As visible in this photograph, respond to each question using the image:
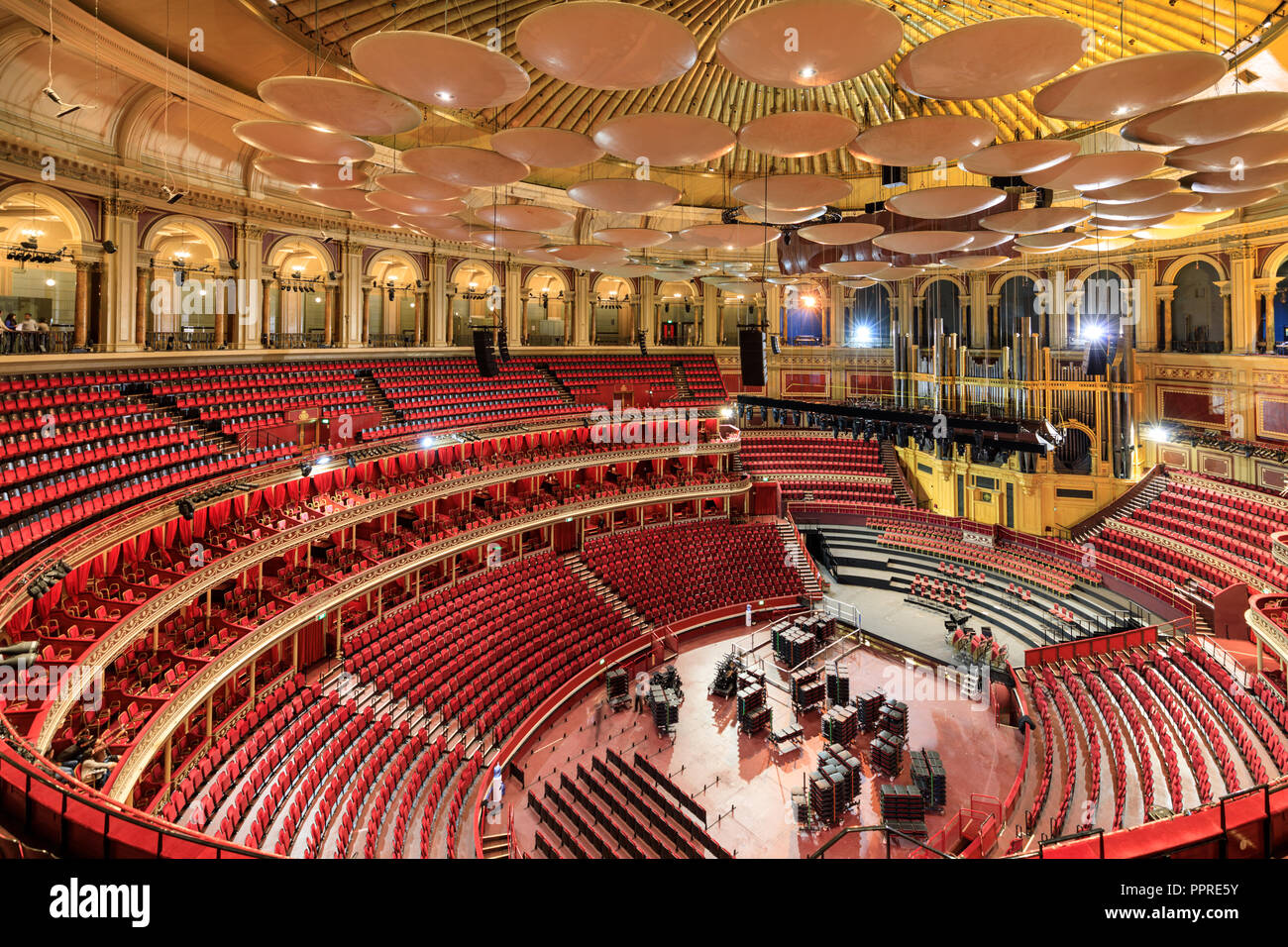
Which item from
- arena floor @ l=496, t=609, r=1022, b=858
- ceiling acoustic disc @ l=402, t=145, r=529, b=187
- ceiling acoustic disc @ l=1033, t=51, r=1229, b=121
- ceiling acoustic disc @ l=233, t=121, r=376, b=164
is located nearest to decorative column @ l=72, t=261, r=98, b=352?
ceiling acoustic disc @ l=233, t=121, r=376, b=164

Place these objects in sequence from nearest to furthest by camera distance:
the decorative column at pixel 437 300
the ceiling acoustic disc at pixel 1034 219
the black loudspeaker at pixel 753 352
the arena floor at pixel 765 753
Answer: the ceiling acoustic disc at pixel 1034 219, the arena floor at pixel 765 753, the black loudspeaker at pixel 753 352, the decorative column at pixel 437 300

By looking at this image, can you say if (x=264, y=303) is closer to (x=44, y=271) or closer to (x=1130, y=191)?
(x=44, y=271)

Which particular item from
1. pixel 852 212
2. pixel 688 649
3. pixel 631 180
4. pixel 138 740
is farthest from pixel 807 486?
pixel 138 740

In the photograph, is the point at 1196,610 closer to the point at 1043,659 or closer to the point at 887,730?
the point at 1043,659

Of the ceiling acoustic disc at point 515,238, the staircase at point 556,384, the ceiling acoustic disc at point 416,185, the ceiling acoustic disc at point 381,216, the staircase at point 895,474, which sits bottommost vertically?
the staircase at point 895,474

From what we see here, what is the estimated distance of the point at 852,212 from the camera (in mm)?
12844

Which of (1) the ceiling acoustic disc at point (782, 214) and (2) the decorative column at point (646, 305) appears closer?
(1) the ceiling acoustic disc at point (782, 214)

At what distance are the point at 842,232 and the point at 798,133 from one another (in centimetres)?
350

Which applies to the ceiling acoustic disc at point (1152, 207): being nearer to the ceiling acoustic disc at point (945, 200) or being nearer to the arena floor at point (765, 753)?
the ceiling acoustic disc at point (945, 200)

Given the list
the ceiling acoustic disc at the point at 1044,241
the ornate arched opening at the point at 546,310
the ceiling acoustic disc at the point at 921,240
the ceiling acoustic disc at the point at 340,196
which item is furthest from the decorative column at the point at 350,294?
the ceiling acoustic disc at the point at 1044,241

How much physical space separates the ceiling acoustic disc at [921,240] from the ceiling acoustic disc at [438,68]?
256 inches

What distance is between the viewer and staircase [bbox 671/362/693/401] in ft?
89.0

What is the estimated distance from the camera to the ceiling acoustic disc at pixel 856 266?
12837 mm

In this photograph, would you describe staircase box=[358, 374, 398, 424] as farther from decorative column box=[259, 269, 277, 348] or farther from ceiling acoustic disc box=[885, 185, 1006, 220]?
ceiling acoustic disc box=[885, 185, 1006, 220]
